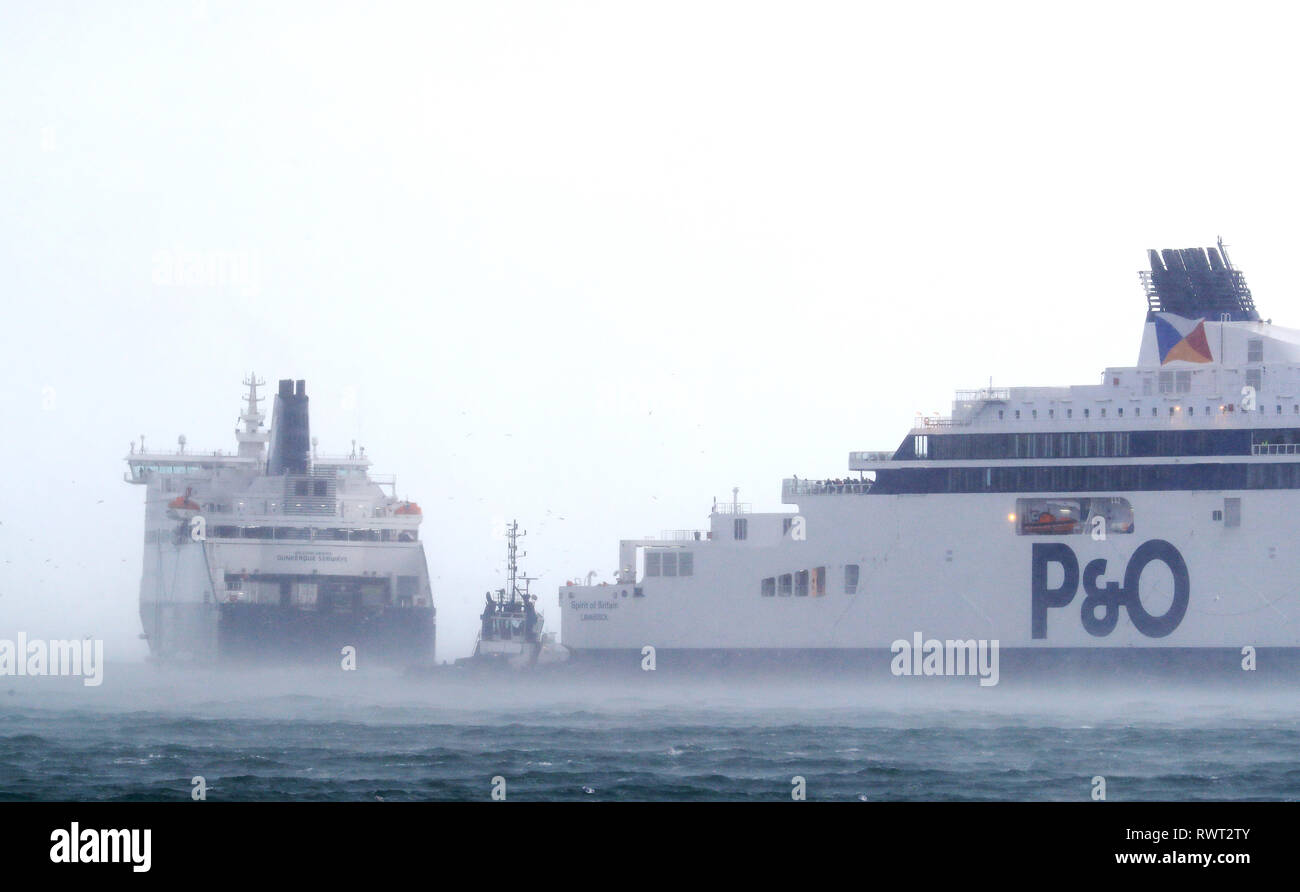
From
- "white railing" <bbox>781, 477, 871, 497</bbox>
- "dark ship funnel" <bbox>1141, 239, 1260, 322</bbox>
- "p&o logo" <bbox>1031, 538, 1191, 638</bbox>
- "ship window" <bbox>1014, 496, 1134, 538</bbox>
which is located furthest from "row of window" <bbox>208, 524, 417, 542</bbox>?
"dark ship funnel" <bbox>1141, 239, 1260, 322</bbox>

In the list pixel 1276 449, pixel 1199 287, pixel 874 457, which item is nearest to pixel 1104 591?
pixel 1276 449

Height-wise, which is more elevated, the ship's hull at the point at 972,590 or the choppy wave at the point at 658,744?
the ship's hull at the point at 972,590

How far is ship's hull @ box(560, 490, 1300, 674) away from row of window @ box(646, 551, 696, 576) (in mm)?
228

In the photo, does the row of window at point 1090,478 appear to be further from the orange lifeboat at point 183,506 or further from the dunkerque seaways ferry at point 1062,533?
the orange lifeboat at point 183,506

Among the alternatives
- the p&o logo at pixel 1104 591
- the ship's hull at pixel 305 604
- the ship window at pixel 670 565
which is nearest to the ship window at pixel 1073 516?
the p&o logo at pixel 1104 591

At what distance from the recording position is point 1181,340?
2240 inches

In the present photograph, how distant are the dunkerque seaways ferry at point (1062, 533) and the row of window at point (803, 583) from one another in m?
0.05

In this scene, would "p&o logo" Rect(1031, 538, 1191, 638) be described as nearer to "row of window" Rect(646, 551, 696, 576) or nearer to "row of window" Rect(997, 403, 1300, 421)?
"row of window" Rect(997, 403, 1300, 421)

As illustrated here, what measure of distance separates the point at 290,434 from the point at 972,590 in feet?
124

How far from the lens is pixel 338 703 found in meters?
57.8

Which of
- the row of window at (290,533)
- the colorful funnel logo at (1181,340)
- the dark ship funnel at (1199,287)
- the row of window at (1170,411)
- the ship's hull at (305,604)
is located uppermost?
the dark ship funnel at (1199,287)

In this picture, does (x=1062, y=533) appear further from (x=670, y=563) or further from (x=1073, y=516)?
(x=670, y=563)

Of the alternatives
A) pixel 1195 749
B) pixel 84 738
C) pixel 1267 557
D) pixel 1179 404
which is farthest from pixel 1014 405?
pixel 84 738

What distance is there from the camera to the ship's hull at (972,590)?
53469 mm
